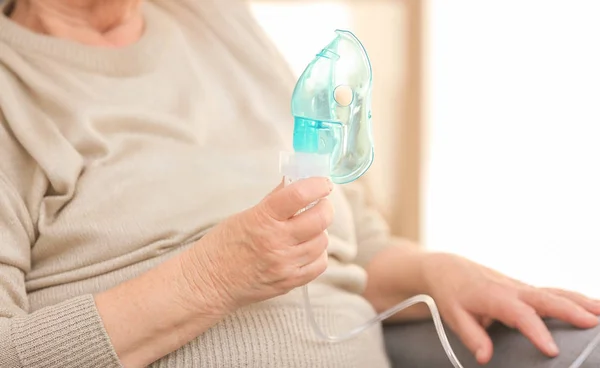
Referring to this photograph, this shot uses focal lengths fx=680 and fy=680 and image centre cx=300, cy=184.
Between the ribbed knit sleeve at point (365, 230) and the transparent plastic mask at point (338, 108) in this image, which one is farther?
the ribbed knit sleeve at point (365, 230)

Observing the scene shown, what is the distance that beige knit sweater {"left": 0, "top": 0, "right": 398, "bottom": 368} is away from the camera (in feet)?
2.52

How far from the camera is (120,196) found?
2.72 feet

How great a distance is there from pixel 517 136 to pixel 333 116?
96 cm

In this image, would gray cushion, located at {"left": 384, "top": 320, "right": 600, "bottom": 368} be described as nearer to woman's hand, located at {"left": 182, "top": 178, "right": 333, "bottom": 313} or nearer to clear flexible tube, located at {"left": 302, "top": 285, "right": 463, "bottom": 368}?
clear flexible tube, located at {"left": 302, "top": 285, "right": 463, "bottom": 368}

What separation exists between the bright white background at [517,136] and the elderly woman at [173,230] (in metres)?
0.58

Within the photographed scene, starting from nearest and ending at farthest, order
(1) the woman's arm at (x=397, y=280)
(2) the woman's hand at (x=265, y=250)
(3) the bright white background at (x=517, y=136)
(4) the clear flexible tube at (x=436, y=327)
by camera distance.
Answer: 1. (2) the woman's hand at (x=265, y=250)
2. (4) the clear flexible tube at (x=436, y=327)
3. (1) the woman's arm at (x=397, y=280)
4. (3) the bright white background at (x=517, y=136)

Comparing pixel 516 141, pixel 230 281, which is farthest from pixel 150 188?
pixel 516 141

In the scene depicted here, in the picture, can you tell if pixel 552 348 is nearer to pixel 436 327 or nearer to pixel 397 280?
pixel 436 327

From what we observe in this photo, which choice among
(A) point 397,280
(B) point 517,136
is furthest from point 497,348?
(B) point 517,136

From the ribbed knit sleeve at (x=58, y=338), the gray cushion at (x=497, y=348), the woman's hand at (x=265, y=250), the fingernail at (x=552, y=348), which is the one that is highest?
the woman's hand at (x=265, y=250)

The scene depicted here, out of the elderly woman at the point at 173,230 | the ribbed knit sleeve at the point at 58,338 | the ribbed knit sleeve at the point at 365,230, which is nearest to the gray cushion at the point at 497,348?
the elderly woman at the point at 173,230

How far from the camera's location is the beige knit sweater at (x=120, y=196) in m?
0.77

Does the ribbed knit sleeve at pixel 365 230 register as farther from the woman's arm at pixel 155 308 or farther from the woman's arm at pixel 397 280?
the woman's arm at pixel 155 308

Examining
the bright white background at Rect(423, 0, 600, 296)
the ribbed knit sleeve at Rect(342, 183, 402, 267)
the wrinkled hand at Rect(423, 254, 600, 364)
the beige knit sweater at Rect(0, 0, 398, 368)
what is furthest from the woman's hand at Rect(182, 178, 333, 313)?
the bright white background at Rect(423, 0, 600, 296)
